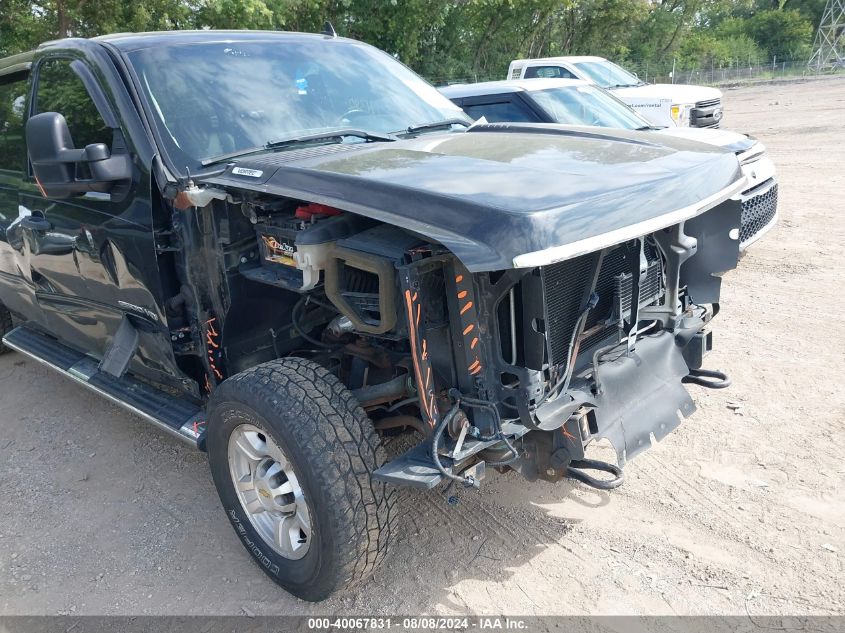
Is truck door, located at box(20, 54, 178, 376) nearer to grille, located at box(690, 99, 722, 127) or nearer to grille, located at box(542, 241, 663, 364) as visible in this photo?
grille, located at box(542, 241, 663, 364)

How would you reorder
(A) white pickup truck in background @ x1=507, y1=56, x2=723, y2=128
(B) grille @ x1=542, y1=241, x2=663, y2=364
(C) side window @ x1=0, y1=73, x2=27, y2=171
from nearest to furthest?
(B) grille @ x1=542, y1=241, x2=663, y2=364 → (C) side window @ x1=0, y1=73, x2=27, y2=171 → (A) white pickup truck in background @ x1=507, y1=56, x2=723, y2=128

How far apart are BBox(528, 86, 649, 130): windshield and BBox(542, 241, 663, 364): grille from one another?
5.49 metres

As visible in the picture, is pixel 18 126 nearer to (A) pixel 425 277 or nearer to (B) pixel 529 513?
(A) pixel 425 277

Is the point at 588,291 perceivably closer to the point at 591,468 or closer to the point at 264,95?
the point at 591,468

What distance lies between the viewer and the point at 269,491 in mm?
2879

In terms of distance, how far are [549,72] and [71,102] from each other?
1171 centimetres

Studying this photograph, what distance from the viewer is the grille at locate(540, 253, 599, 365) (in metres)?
2.68

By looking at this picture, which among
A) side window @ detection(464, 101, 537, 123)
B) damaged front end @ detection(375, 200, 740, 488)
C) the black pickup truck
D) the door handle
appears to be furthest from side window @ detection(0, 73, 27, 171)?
side window @ detection(464, 101, 537, 123)

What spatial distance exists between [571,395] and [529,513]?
3.08 ft

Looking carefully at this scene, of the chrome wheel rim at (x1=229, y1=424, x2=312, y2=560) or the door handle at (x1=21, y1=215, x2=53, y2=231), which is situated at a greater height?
the door handle at (x1=21, y1=215, x2=53, y2=231)

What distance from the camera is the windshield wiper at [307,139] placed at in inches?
126

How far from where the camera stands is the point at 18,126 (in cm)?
437

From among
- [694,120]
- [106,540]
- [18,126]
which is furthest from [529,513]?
[694,120]

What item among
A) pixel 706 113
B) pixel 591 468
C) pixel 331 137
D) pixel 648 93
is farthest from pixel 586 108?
pixel 591 468
